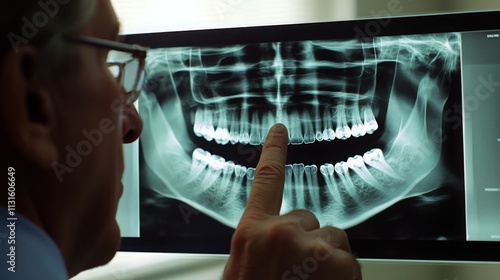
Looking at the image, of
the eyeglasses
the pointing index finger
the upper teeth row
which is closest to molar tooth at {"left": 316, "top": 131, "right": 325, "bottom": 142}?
the upper teeth row

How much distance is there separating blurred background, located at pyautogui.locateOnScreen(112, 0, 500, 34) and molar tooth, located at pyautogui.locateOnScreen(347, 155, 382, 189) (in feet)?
0.99

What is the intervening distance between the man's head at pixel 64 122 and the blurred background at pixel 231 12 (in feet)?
1.78

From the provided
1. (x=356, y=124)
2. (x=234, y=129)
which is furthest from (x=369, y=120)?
(x=234, y=129)

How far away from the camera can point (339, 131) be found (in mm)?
944

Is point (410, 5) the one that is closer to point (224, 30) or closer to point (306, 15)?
point (306, 15)

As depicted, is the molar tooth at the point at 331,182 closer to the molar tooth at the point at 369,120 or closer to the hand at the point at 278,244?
the molar tooth at the point at 369,120

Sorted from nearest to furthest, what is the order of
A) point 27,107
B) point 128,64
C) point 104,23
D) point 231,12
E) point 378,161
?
point 27,107 → point 104,23 → point 128,64 → point 378,161 → point 231,12

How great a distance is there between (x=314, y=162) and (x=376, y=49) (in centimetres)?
21

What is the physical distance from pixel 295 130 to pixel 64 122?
0.47 meters

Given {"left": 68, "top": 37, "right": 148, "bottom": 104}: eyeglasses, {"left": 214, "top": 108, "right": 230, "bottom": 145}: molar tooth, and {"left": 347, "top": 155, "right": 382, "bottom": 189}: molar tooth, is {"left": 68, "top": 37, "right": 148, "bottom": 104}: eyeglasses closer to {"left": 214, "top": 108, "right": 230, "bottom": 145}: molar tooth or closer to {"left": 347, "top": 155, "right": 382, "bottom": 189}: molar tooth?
{"left": 214, "top": 108, "right": 230, "bottom": 145}: molar tooth

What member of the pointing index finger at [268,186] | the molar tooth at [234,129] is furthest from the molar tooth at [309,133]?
the pointing index finger at [268,186]

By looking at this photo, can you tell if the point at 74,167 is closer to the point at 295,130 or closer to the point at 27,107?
the point at 27,107

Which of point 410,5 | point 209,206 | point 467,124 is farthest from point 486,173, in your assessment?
point 209,206

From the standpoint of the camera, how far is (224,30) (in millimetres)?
971
